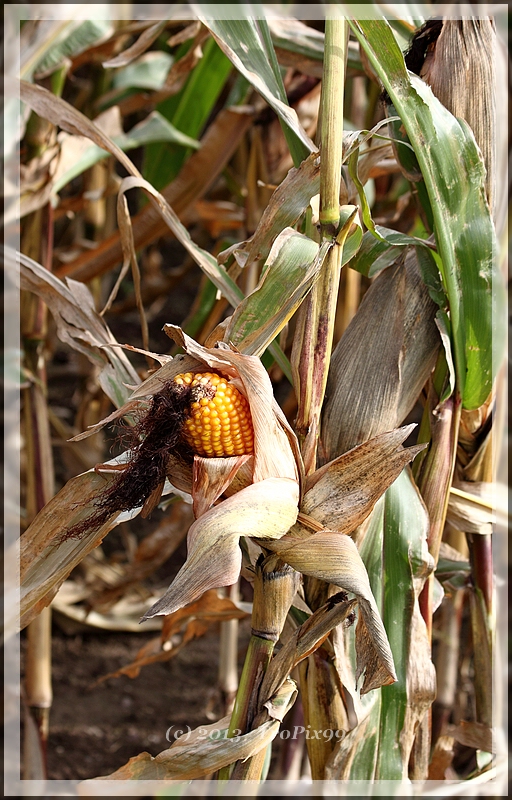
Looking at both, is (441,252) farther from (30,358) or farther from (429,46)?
(30,358)

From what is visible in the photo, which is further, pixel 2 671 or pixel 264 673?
pixel 2 671

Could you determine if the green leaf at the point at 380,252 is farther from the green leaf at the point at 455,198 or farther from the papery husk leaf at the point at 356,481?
the papery husk leaf at the point at 356,481

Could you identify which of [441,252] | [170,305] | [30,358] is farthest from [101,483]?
[170,305]

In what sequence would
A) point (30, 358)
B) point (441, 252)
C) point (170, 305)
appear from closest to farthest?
point (441, 252), point (30, 358), point (170, 305)

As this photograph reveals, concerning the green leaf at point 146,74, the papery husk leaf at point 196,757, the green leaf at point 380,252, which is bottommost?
the papery husk leaf at point 196,757

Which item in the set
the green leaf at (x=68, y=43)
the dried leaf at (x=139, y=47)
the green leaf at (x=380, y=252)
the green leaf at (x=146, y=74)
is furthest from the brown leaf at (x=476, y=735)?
the green leaf at (x=146, y=74)

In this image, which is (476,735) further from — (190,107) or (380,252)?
(190,107)
